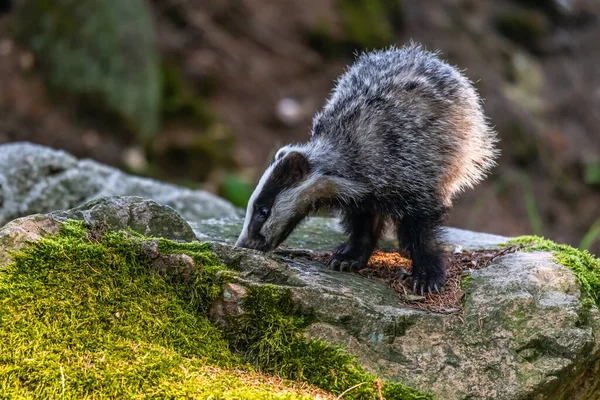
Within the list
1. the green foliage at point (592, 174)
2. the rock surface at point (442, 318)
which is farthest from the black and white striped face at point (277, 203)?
the green foliage at point (592, 174)

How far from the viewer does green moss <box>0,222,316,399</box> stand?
3230mm

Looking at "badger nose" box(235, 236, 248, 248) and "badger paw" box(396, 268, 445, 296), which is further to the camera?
"badger nose" box(235, 236, 248, 248)

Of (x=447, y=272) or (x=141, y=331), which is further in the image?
(x=447, y=272)

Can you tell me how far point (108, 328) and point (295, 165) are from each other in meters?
2.04

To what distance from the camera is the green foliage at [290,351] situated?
3.65 metres

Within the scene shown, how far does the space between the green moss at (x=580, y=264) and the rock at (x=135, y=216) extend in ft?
8.32

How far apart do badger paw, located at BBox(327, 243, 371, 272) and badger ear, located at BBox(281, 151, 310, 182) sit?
26.1 inches

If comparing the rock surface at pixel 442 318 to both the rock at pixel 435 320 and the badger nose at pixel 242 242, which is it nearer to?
the rock at pixel 435 320

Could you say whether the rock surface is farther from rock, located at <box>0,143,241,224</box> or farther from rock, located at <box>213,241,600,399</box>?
rock, located at <box>0,143,241,224</box>

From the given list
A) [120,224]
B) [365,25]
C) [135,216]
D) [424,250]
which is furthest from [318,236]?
[365,25]

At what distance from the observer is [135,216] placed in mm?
4336

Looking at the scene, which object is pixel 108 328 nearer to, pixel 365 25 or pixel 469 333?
pixel 469 333

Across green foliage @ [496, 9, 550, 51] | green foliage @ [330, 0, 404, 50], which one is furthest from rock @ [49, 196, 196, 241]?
green foliage @ [496, 9, 550, 51]

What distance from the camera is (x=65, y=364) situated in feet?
10.7
